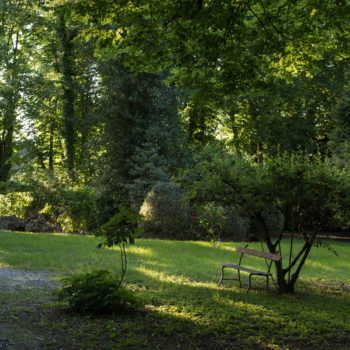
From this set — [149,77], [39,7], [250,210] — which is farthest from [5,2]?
[250,210]

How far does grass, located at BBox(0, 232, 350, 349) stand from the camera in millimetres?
4969

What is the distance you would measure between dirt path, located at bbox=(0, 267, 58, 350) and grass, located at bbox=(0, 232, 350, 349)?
0.18 ft

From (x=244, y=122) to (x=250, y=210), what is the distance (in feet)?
64.8

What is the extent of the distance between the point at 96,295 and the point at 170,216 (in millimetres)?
9900

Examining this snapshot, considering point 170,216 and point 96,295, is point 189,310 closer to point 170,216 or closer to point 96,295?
point 96,295

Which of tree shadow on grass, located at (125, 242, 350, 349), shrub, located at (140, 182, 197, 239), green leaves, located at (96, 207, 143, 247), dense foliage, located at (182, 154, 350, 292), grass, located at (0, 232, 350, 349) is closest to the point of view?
grass, located at (0, 232, 350, 349)

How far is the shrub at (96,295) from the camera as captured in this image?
5734mm

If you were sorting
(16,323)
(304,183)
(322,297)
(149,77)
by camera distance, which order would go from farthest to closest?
(149,77)
(322,297)
(304,183)
(16,323)

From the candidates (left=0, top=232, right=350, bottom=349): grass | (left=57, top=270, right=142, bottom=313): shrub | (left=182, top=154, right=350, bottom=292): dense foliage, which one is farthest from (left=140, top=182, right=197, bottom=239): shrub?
(left=57, top=270, right=142, bottom=313): shrub

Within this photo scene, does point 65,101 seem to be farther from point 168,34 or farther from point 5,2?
point 168,34

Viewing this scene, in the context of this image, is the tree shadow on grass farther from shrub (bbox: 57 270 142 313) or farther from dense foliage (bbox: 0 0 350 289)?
dense foliage (bbox: 0 0 350 289)

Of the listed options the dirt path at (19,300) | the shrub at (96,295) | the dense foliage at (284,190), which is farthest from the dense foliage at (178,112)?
the dirt path at (19,300)

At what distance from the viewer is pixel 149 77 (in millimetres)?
21797

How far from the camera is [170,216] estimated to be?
15.7 metres
